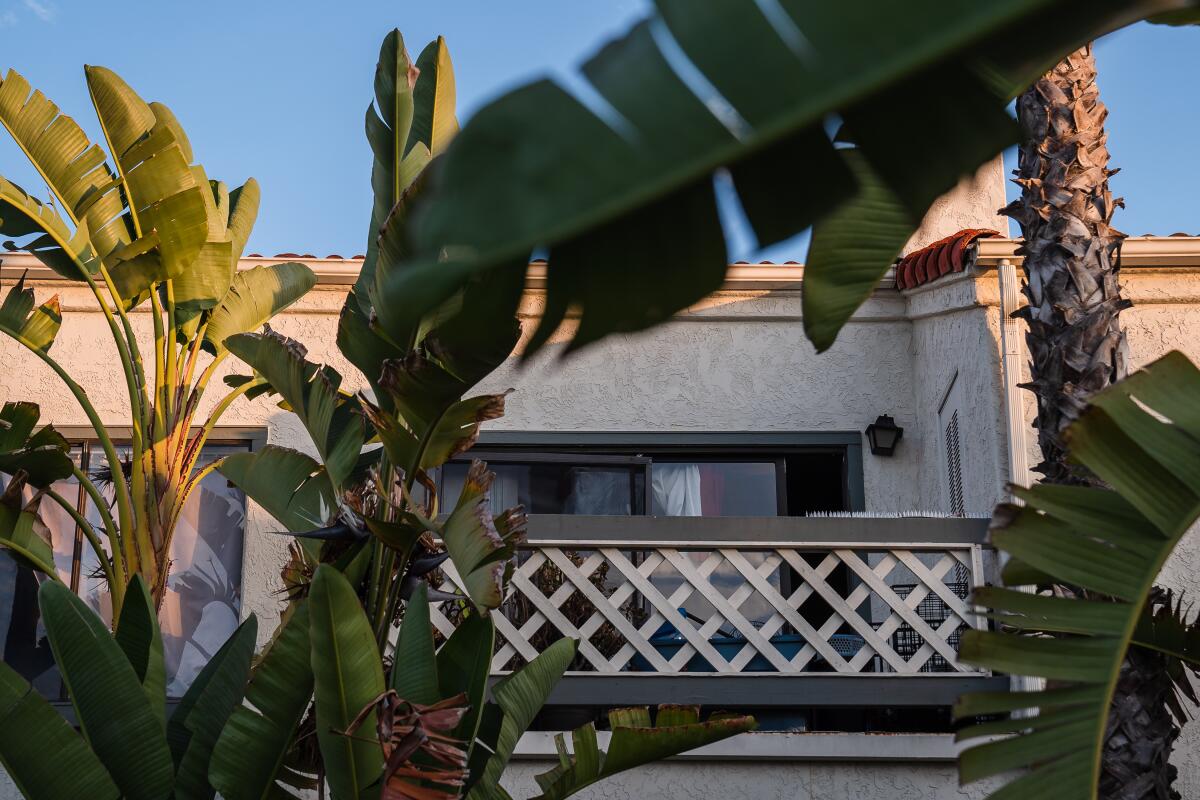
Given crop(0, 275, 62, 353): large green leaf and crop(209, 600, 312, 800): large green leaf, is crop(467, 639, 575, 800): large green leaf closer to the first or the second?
crop(209, 600, 312, 800): large green leaf

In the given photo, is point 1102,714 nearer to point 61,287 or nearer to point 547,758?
point 547,758

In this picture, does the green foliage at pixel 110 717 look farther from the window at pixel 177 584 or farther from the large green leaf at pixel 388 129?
the window at pixel 177 584

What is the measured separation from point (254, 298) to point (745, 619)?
3.24m

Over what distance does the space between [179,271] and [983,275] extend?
5122 mm

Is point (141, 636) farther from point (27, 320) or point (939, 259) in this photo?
point (939, 259)

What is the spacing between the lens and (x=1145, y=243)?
24.2ft

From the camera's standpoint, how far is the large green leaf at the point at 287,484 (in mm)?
4840

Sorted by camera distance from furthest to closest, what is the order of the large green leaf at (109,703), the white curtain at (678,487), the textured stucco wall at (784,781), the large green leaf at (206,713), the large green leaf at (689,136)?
1. the white curtain at (678,487)
2. the textured stucco wall at (784,781)
3. the large green leaf at (206,713)
4. the large green leaf at (109,703)
5. the large green leaf at (689,136)

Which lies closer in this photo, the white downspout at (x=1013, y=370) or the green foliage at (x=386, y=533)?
the green foliage at (x=386, y=533)

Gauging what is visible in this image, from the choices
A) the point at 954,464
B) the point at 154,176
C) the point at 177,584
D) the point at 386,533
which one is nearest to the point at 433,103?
the point at 154,176

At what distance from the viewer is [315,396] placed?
4.56 m

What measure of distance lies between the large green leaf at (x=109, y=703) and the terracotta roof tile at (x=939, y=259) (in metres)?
5.68

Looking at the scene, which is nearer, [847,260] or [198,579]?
[847,260]

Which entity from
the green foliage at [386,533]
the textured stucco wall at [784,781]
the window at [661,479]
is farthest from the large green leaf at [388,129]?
the window at [661,479]
